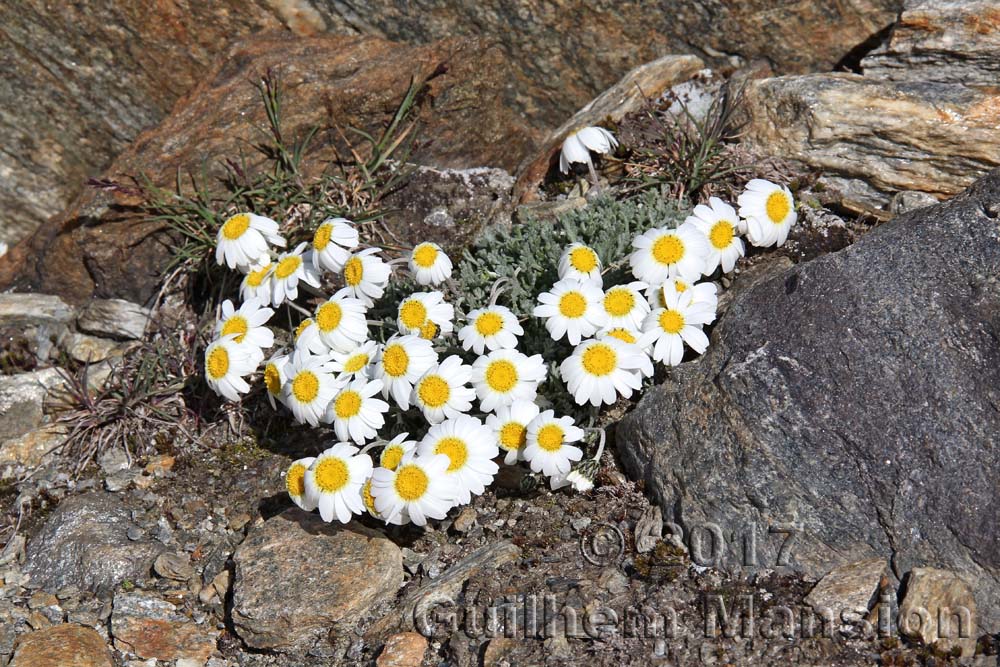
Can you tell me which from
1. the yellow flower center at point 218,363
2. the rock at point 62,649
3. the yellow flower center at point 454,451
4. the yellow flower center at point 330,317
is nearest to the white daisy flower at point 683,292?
the yellow flower center at point 454,451

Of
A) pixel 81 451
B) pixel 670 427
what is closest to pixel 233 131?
pixel 81 451

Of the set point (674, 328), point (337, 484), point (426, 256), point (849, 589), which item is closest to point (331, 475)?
point (337, 484)

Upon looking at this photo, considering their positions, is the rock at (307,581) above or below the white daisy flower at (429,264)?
below

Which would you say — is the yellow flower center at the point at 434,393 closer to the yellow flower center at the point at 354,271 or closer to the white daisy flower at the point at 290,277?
the yellow flower center at the point at 354,271

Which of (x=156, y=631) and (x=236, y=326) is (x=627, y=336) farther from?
(x=156, y=631)

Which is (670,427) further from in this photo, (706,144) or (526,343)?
(706,144)

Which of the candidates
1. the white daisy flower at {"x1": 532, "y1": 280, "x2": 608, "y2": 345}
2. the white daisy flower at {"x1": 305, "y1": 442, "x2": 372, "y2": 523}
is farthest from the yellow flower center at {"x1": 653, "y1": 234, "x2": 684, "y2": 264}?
the white daisy flower at {"x1": 305, "y1": 442, "x2": 372, "y2": 523}
